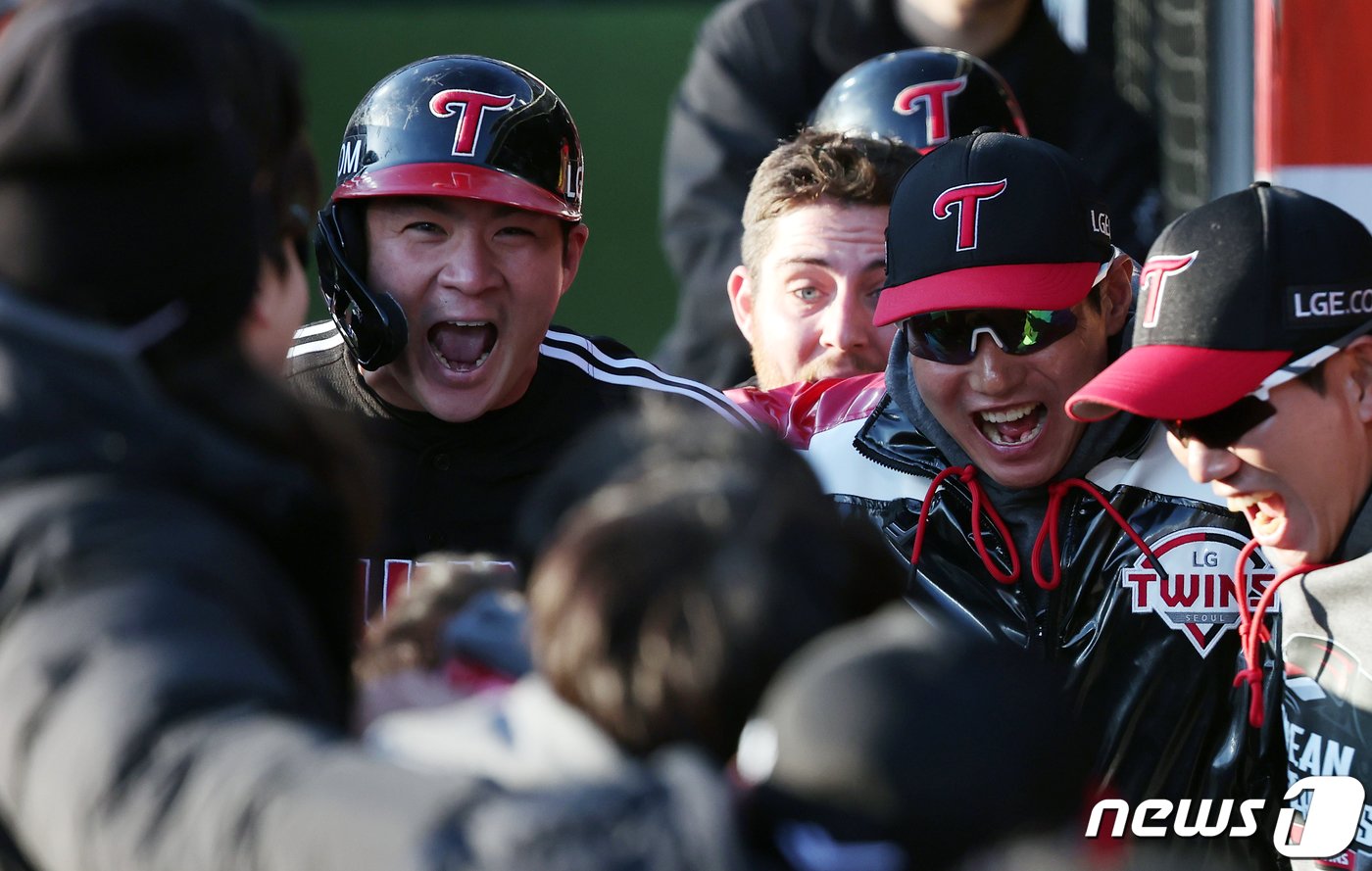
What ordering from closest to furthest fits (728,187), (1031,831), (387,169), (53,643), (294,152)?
(1031,831) < (53,643) < (294,152) < (387,169) < (728,187)

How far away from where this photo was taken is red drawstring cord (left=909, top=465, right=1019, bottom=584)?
2.59m

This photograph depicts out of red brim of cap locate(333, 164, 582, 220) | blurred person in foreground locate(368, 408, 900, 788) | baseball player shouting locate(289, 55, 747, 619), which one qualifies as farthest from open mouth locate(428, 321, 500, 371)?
blurred person in foreground locate(368, 408, 900, 788)

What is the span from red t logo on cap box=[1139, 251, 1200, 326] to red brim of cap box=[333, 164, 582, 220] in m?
1.23

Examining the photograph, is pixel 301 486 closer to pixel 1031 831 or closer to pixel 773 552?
pixel 773 552

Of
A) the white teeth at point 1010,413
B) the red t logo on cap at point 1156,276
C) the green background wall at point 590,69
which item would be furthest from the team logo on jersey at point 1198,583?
the green background wall at point 590,69

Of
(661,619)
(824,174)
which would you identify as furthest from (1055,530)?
(661,619)

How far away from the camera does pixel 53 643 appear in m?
1.17

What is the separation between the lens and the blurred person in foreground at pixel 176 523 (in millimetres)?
1070

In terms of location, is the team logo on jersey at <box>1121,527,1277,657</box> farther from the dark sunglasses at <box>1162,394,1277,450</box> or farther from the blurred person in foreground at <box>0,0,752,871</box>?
the blurred person in foreground at <box>0,0,752,871</box>

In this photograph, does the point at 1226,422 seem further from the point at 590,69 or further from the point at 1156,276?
the point at 590,69

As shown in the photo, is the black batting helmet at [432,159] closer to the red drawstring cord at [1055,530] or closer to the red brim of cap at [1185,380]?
the red drawstring cord at [1055,530]

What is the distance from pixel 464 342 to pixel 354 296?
0.80ft

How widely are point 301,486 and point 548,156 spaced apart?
189 cm

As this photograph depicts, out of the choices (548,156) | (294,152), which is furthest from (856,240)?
(294,152)
